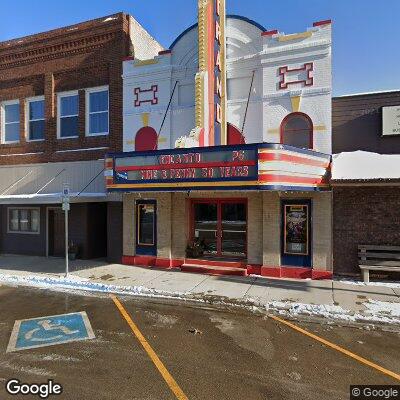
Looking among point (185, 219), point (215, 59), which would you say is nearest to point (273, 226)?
point (185, 219)

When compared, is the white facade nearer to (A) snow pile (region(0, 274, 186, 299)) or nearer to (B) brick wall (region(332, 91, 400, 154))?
(B) brick wall (region(332, 91, 400, 154))

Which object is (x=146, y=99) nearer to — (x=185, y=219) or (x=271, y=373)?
(x=185, y=219)

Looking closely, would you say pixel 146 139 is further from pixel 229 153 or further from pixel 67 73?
pixel 229 153

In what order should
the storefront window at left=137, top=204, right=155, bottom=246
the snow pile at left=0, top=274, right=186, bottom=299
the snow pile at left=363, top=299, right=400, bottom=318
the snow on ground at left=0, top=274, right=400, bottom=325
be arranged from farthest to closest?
1. the storefront window at left=137, top=204, right=155, bottom=246
2. the snow pile at left=0, top=274, right=186, bottom=299
3. the snow pile at left=363, top=299, right=400, bottom=318
4. the snow on ground at left=0, top=274, right=400, bottom=325

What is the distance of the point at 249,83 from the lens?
12.3 meters

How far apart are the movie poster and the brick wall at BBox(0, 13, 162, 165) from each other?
7.61m

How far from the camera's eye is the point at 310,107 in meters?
11.4

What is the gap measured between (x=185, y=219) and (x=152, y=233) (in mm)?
1540

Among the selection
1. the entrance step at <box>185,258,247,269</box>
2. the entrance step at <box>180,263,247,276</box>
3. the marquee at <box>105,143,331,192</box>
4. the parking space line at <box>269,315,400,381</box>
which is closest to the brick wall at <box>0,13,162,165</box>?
the marquee at <box>105,143,331,192</box>

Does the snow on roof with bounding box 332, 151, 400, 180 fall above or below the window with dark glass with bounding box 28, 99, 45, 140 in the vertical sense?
below

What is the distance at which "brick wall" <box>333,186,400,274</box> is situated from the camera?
35.0ft

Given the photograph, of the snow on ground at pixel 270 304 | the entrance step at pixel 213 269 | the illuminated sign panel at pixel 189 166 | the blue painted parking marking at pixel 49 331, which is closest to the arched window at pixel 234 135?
the illuminated sign panel at pixel 189 166

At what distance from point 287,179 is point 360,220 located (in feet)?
11.1

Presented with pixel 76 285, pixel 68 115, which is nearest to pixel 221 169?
pixel 76 285
